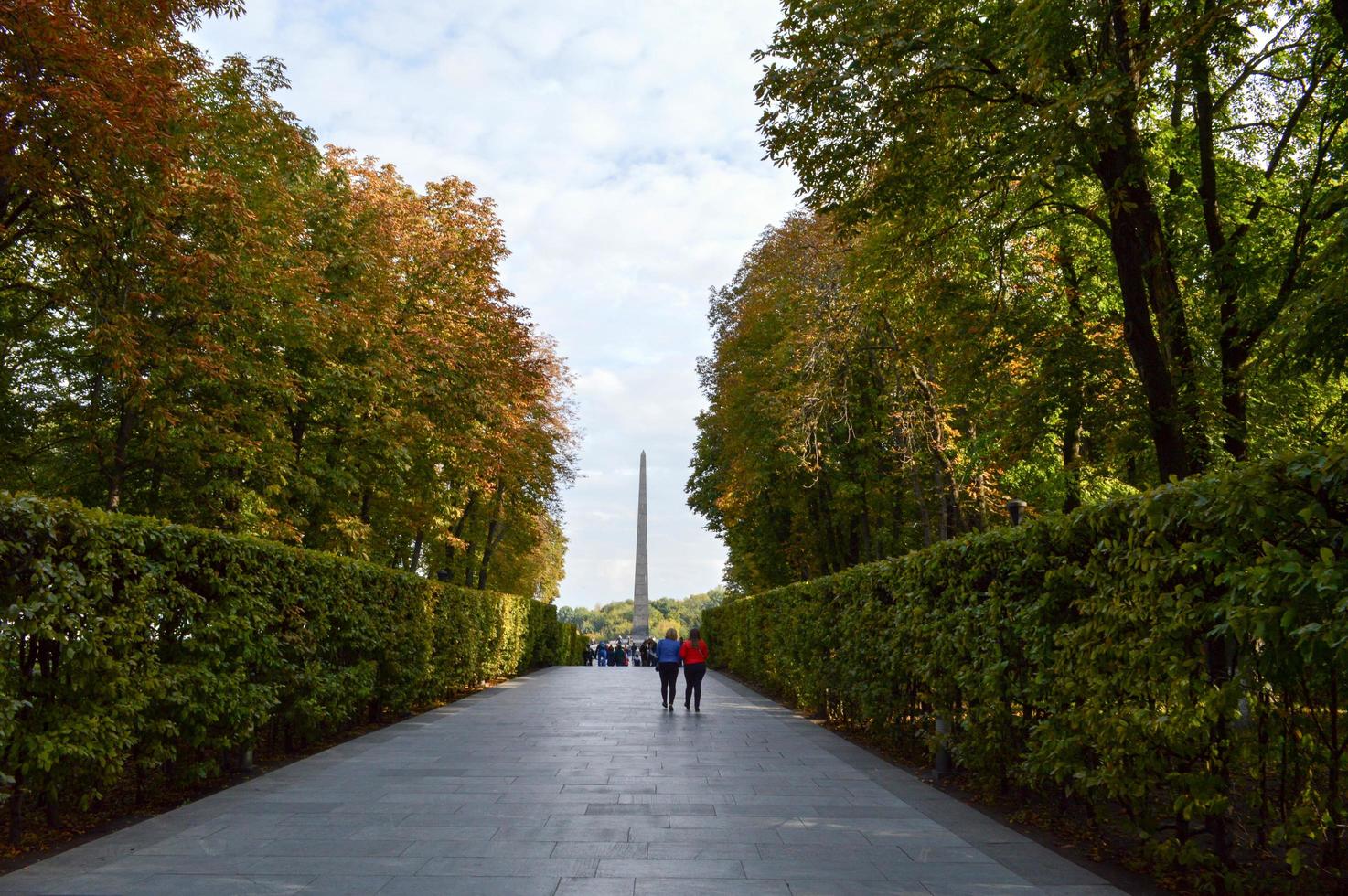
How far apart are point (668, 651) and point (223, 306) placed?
988 centimetres

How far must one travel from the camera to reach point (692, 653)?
16891mm

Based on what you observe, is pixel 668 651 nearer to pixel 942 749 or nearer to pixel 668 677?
pixel 668 677

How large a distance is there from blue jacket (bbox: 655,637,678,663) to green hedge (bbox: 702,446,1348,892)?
30.4 feet

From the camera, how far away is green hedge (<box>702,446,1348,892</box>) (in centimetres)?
423

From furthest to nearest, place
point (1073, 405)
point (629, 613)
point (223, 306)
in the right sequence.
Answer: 1. point (629, 613)
2. point (223, 306)
3. point (1073, 405)

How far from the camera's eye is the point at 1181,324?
1287cm

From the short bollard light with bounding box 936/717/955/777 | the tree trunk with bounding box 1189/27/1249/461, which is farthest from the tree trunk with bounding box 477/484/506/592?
the short bollard light with bounding box 936/717/955/777

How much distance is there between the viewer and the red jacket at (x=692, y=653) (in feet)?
55.2

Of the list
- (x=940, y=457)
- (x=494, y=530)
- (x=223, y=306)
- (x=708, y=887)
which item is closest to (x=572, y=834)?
(x=708, y=887)

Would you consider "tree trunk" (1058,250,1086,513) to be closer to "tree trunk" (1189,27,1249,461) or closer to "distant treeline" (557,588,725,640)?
"tree trunk" (1189,27,1249,461)

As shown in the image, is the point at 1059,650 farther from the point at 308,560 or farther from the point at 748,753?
the point at 308,560

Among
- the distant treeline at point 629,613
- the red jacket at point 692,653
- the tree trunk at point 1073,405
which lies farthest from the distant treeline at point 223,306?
the distant treeline at point 629,613

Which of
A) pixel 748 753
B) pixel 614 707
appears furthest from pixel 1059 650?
pixel 614 707

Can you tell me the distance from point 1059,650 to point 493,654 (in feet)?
65.6
